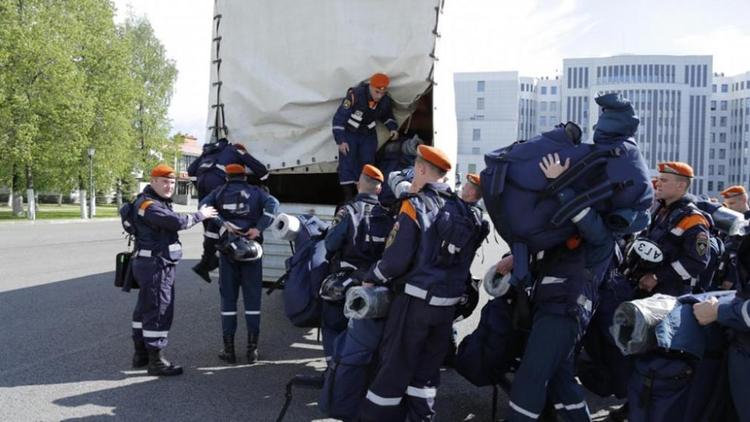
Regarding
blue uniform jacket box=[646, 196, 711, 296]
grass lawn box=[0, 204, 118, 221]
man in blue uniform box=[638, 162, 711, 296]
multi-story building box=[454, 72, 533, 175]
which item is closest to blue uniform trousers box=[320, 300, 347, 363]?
man in blue uniform box=[638, 162, 711, 296]

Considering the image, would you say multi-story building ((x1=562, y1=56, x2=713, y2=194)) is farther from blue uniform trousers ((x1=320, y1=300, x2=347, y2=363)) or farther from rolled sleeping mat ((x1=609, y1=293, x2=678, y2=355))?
rolled sleeping mat ((x1=609, y1=293, x2=678, y2=355))

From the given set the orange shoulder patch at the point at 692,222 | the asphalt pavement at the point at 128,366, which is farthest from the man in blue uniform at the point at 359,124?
the orange shoulder patch at the point at 692,222

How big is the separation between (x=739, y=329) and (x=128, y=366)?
4.71 meters

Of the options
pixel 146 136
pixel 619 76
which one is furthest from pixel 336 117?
pixel 619 76

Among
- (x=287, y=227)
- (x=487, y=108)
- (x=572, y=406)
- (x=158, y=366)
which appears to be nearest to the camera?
(x=572, y=406)

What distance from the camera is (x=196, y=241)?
1811 cm

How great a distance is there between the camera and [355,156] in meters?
5.86

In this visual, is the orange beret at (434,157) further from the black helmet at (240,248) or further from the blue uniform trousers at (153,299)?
the blue uniform trousers at (153,299)

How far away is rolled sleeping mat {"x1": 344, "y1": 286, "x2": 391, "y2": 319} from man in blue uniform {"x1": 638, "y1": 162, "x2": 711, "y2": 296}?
1961 millimetres

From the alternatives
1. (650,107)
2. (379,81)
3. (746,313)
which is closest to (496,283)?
(746,313)

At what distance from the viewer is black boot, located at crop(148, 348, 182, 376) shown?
16.7 feet

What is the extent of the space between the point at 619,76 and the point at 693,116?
12.9m

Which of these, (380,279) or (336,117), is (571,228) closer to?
(380,279)

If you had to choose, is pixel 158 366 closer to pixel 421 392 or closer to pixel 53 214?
pixel 421 392
